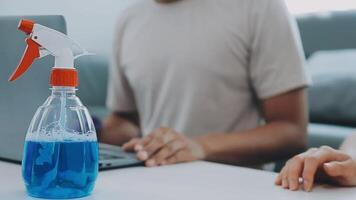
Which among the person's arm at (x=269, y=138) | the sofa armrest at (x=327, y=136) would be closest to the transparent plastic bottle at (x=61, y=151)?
the person's arm at (x=269, y=138)

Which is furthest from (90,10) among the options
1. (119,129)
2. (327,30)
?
(327,30)

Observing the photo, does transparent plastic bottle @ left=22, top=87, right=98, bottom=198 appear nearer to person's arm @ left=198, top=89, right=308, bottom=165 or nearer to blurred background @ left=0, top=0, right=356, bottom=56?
blurred background @ left=0, top=0, right=356, bottom=56

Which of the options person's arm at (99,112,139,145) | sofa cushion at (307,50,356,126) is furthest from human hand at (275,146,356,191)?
sofa cushion at (307,50,356,126)

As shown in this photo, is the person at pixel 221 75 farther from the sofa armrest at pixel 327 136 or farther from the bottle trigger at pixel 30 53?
the sofa armrest at pixel 327 136

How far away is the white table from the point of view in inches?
25.1

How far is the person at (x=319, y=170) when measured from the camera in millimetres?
700

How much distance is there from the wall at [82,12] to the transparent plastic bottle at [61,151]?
14 centimetres

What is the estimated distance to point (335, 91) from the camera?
2.30 m

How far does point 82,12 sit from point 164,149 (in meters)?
0.40

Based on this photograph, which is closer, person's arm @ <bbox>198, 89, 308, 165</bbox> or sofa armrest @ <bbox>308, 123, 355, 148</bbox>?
person's arm @ <bbox>198, 89, 308, 165</bbox>

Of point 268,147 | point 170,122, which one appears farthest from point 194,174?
point 170,122

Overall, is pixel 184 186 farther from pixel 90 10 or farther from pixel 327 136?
pixel 327 136

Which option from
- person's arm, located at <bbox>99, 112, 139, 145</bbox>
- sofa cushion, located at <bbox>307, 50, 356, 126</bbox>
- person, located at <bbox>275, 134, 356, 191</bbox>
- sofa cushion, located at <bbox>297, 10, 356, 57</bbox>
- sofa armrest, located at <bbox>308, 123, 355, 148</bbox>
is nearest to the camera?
person, located at <bbox>275, 134, 356, 191</bbox>

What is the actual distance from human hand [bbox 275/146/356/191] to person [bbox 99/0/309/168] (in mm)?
361
